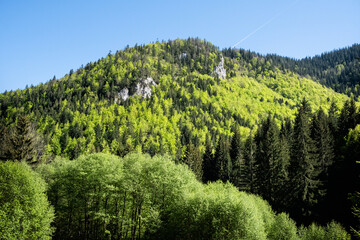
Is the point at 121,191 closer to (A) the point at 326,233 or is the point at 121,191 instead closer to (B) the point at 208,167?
(A) the point at 326,233

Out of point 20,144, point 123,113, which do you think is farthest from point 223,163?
point 123,113

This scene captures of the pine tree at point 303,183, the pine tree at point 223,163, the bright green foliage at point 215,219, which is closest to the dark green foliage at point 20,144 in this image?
the bright green foliage at point 215,219

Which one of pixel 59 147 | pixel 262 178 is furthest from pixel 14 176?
pixel 59 147

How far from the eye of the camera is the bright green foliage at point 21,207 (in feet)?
90.1

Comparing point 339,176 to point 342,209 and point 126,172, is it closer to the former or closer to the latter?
point 342,209

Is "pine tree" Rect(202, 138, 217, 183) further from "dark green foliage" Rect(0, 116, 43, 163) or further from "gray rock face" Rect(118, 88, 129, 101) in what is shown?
"gray rock face" Rect(118, 88, 129, 101)

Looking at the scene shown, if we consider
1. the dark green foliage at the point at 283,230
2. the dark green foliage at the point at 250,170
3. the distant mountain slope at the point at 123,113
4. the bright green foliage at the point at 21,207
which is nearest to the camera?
the bright green foliage at the point at 21,207

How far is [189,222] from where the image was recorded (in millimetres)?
32438

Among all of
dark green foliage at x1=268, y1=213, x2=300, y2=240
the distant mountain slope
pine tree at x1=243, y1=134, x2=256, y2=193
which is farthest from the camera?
the distant mountain slope

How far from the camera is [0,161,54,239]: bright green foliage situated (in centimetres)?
2747

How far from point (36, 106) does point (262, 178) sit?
15295 cm

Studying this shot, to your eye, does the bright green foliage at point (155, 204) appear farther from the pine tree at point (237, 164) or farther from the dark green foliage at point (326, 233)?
the pine tree at point (237, 164)

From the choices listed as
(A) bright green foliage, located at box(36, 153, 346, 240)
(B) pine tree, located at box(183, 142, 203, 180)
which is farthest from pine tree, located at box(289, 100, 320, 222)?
(B) pine tree, located at box(183, 142, 203, 180)

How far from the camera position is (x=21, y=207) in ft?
98.8
